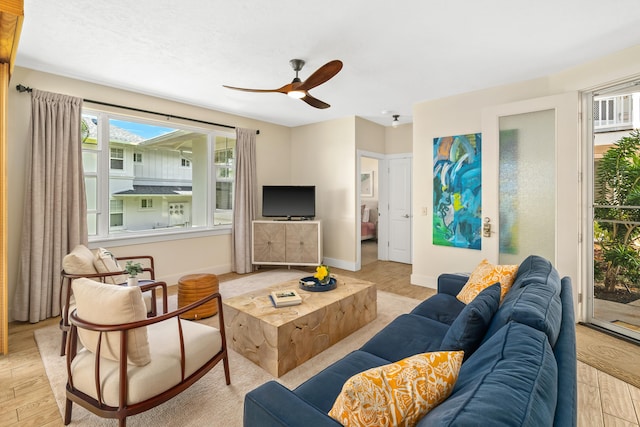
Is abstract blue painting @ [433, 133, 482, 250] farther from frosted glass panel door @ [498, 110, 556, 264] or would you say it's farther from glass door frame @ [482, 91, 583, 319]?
glass door frame @ [482, 91, 583, 319]

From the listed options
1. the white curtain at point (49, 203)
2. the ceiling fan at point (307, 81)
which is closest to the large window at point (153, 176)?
the white curtain at point (49, 203)

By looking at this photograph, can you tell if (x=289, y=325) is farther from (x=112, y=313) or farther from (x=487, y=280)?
(x=487, y=280)

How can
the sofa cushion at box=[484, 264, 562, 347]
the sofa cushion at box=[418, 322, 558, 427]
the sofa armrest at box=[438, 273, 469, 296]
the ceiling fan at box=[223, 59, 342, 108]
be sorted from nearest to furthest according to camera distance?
the sofa cushion at box=[418, 322, 558, 427]
the sofa cushion at box=[484, 264, 562, 347]
the ceiling fan at box=[223, 59, 342, 108]
the sofa armrest at box=[438, 273, 469, 296]

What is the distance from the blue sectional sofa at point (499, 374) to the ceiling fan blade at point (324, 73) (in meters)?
1.96

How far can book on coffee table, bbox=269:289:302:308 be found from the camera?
2.47 meters

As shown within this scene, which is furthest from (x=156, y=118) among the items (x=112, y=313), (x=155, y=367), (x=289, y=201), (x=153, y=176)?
(x=155, y=367)

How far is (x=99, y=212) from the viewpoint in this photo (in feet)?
12.5

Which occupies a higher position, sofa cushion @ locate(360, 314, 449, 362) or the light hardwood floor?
sofa cushion @ locate(360, 314, 449, 362)

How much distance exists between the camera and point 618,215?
3.06 meters

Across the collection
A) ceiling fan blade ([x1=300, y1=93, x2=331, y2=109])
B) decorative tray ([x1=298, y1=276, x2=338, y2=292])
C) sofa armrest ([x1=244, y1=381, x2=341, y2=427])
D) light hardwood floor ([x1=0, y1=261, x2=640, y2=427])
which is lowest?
light hardwood floor ([x1=0, y1=261, x2=640, y2=427])

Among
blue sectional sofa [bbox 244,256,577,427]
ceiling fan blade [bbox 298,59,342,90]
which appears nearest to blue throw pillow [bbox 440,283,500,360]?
blue sectional sofa [bbox 244,256,577,427]

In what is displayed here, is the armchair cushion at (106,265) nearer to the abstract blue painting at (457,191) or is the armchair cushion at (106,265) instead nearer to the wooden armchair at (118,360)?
the wooden armchair at (118,360)

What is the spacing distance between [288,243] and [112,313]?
12.5 feet

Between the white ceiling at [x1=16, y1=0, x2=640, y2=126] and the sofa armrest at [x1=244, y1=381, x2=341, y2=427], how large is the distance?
2357 mm
